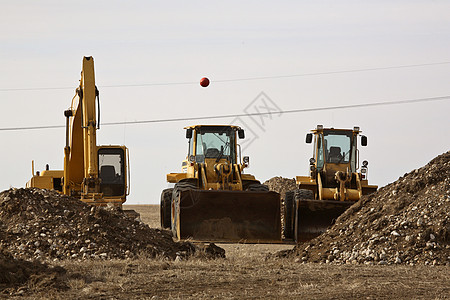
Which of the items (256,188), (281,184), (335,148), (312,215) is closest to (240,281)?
(312,215)

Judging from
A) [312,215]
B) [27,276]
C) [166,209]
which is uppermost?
[166,209]

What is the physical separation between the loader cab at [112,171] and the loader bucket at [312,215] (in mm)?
6428

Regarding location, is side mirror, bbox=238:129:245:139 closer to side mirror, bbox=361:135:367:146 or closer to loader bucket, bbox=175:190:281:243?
loader bucket, bbox=175:190:281:243

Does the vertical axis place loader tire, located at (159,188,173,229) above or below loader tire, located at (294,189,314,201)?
below

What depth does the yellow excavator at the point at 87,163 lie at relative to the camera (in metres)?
21.2

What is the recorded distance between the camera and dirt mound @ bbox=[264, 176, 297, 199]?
36281mm

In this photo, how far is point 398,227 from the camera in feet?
52.1

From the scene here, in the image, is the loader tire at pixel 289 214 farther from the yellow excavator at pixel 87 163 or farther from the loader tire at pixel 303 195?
the yellow excavator at pixel 87 163

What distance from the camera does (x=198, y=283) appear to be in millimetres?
11922


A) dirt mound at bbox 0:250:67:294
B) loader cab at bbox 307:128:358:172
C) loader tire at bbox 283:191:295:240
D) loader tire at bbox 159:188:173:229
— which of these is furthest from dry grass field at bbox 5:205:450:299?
loader cab at bbox 307:128:358:172

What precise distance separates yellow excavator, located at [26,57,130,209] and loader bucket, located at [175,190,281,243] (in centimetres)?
351

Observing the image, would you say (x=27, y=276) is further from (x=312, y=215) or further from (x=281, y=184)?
(x=281, y=184)

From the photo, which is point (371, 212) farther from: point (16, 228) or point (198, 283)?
point (16, 228)

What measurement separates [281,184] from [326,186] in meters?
15.5
